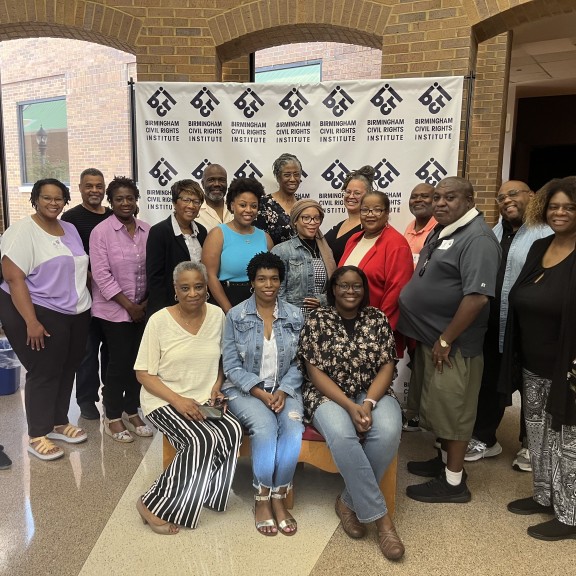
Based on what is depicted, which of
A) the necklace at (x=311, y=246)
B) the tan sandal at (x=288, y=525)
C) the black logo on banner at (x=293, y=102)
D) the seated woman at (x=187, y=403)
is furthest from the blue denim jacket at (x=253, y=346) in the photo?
the black logo on banner at (x=293, y=102)

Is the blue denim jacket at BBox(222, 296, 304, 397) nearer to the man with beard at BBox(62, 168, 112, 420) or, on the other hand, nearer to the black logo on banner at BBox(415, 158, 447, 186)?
the man with beard at BBox(62, 168, 112, 420)

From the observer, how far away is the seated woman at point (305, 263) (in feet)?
9.77

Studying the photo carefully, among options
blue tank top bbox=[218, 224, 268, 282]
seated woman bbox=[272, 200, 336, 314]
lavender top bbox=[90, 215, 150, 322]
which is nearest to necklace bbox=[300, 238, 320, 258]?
seated woman bbox=[272, 200, 336, 314]

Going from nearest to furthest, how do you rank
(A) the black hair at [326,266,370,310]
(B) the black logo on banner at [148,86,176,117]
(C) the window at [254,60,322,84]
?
1. (A) the black hair at [326,266,370,310]
2. (B) the black logo on banner at [148,86,176,117]
3. (C) the window at [254,60,322,84]

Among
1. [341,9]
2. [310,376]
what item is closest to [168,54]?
[341,9]

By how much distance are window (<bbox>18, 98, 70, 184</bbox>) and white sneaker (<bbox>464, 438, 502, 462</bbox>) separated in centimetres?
1201

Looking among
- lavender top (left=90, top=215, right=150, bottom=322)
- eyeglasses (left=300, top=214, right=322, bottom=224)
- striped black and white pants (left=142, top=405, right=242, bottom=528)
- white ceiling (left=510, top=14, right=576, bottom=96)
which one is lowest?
striped black and white pants (left=142, top=405, right=242, bottom=528)

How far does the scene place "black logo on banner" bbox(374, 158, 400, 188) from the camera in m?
4.04

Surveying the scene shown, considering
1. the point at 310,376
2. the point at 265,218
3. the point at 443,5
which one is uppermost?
the point at 443,5

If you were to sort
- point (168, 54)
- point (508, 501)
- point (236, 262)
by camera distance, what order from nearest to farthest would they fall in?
1. point (508, 501)
2. point (236, 262)
3. point (168, 54)

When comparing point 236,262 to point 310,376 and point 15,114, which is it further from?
point 15,114

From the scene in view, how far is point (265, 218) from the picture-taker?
3.39m

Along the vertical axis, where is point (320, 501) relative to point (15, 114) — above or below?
below

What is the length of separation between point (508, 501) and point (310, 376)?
1241 mm
